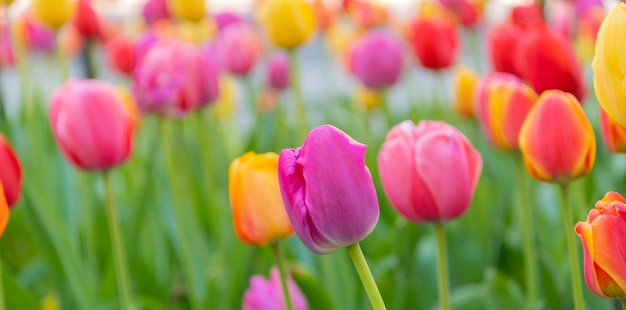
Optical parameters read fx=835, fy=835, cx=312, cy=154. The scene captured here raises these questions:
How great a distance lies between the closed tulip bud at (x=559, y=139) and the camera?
551mm

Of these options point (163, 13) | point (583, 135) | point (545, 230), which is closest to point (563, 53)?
point (583, 135)

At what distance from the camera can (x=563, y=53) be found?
2.42 feet

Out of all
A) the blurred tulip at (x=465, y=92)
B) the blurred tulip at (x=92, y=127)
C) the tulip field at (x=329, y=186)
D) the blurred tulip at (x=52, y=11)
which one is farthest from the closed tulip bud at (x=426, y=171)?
the blurred tulip at (x=52, y=11)

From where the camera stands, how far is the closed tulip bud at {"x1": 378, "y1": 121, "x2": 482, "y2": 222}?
559 millimetres

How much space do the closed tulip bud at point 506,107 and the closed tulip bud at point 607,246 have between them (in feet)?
0.96

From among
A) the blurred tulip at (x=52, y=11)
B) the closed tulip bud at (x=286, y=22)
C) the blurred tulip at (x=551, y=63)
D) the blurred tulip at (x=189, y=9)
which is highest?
the blurred tulip at (x=52, y=11)

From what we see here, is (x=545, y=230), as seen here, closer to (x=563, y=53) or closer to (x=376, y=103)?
(x=563, y=53)

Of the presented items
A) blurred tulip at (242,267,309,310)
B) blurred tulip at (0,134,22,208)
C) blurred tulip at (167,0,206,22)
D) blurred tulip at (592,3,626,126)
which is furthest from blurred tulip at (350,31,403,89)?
blurred tulip at (592,3,626,126)

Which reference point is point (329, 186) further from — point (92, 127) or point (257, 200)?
point (92, 127)

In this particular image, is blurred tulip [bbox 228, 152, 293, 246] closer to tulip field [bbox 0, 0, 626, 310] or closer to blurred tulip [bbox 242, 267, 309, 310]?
tulip field [bbox 0, 0, 626, 310]

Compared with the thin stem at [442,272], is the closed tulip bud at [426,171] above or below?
above

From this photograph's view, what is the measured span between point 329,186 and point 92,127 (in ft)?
1.36

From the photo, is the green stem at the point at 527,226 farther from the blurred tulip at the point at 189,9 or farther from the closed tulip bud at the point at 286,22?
the blurred tulip at the point at 189,9

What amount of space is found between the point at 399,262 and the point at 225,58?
2.96 feet
